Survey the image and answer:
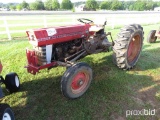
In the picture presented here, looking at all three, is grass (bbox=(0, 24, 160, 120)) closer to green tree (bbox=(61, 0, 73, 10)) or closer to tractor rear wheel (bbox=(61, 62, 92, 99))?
tractor rear wheel (bbox=(61, 62, 92, 99))

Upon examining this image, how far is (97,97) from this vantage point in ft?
12.8

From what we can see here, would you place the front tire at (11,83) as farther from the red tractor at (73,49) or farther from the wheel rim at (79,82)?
the wheel rim at (79,82)

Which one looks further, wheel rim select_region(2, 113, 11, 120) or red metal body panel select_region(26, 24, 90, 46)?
red metal body panel select_region(26, 24, 90, 46)

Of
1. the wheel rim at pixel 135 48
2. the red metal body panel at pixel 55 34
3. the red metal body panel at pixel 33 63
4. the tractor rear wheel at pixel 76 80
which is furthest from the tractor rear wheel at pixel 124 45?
the red metal body panel at pixel 33 63

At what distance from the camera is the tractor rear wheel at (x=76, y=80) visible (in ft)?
11.2

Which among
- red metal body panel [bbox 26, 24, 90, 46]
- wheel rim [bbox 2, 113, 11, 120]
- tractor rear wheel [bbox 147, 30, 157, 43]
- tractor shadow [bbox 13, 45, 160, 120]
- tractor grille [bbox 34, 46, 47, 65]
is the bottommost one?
tractor shadow [bbox 13, 45, 160, 120]

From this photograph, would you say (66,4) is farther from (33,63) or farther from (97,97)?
(97,97)

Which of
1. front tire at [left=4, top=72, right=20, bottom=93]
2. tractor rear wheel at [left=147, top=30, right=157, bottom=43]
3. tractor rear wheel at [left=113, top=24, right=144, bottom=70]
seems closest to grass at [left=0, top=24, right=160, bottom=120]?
front tire at [left=4, top=72, right=20, bottom=93]

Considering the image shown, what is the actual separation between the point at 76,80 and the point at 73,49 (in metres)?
0.95

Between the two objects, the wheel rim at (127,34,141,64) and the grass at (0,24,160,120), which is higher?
the wheel rim at (127,34,141,64)

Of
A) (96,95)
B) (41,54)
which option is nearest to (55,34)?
(41,54)

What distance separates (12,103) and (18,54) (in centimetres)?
246

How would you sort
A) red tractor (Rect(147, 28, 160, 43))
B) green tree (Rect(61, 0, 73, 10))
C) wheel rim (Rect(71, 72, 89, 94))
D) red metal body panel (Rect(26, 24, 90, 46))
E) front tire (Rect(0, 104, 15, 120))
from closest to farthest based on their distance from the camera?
front tire (Rect(0, 104, 15, 120))
red metal body panel (Rect(26, 24, 90, 46))
wheel rim (Rect(71, 72, 89, 94))
red tractor (Rect(147, 28, 160, 43))
green tree (Rect(61, 0, 73, 10))

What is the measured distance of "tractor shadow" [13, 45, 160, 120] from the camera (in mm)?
3504
